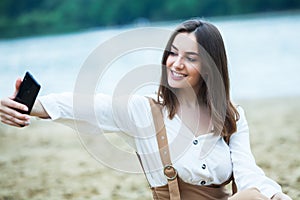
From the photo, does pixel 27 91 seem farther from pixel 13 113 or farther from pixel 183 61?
pixel 183 61

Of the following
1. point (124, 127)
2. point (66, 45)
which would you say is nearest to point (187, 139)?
point (124, 127)

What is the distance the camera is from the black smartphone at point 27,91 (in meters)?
1.13

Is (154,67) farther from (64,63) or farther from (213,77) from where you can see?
(64,63)

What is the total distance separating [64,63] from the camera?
8094 millimetres

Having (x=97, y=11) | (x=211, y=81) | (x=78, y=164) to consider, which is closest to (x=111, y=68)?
(x=97, y=11)

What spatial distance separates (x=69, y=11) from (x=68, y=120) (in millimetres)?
9629

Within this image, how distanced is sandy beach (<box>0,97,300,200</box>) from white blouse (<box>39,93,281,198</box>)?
72cm

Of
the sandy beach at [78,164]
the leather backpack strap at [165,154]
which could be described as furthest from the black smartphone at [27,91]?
the sandy beach at [78,164]

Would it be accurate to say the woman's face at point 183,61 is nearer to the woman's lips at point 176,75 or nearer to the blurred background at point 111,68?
the woman's lips at point 176,75

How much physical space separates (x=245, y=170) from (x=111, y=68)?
588 cm

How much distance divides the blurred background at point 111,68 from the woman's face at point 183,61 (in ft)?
2.91

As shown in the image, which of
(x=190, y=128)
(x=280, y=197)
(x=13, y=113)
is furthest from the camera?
(x=190, y=128)

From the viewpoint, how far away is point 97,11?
1084 cm

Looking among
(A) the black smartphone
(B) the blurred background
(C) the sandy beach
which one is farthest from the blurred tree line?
(A) the black smartphone
